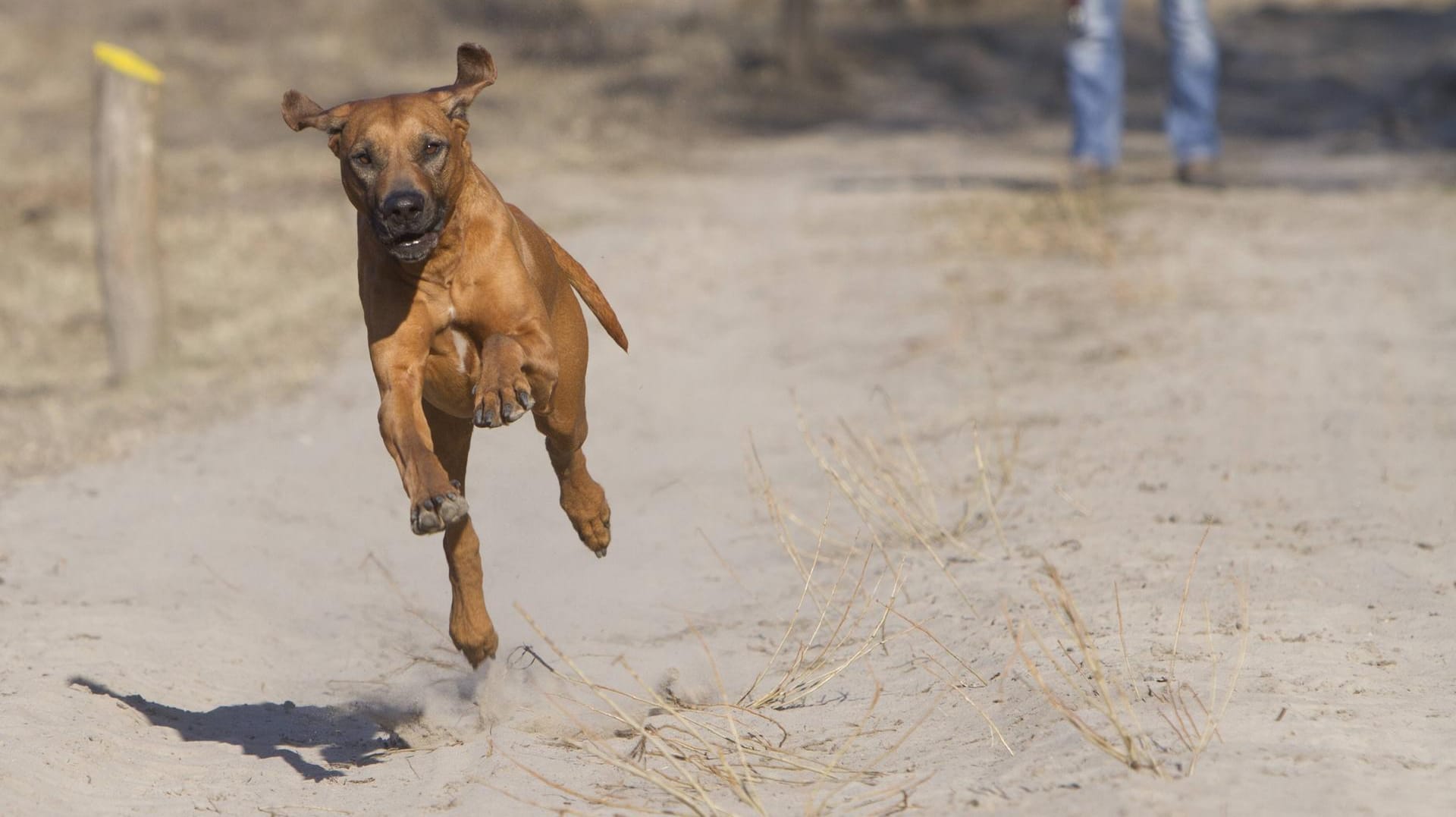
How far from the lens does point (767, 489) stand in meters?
4.71

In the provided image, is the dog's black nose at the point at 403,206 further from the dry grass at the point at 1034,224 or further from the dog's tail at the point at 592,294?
the dry grass at the point at 1034,224

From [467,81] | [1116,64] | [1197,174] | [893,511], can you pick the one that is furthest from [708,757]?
[1197,174]

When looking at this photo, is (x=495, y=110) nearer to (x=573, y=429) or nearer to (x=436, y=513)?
(x=573, y=429)

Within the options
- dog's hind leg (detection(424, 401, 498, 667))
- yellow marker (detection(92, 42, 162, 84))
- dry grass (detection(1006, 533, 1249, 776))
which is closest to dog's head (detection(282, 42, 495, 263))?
dog's hind leg (detection(424, 401, 498, 667))

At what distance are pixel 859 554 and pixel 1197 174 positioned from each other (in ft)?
24.3

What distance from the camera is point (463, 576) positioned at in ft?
13.9

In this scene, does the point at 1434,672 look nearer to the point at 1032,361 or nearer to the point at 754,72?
the point at 1032,361

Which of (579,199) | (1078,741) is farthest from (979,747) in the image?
(579,199)

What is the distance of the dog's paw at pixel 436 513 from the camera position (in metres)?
3.46

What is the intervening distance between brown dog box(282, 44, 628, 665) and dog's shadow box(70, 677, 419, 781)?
52cm

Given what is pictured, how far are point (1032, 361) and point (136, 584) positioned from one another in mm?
4059

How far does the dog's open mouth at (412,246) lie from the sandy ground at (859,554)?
1156 millimetres

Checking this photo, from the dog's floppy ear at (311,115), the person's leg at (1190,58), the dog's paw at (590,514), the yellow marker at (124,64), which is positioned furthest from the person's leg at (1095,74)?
the dog's floppy ear at (311,115)

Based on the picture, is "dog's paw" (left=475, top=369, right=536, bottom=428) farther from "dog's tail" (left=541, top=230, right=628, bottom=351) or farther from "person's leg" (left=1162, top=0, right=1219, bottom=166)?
"person's leg" (left=1162, top=0, right=1219, bottom=166)
